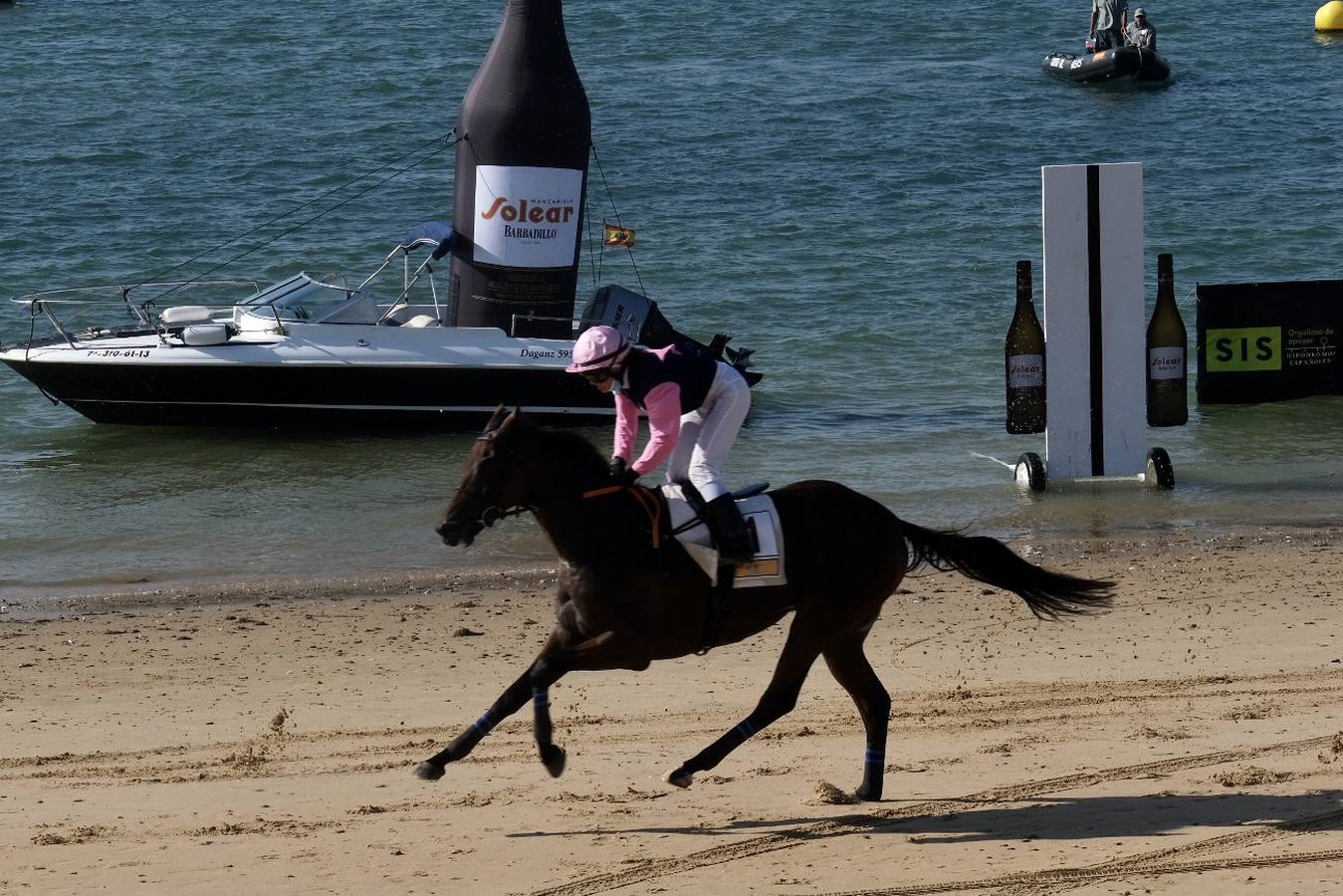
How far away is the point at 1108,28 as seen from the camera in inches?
1774

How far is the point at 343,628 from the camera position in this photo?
1105 cm

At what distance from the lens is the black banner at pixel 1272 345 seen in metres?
17.5

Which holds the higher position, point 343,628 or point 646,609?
point 646,609

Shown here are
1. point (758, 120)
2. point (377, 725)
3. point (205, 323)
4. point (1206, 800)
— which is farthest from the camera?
point (758, 120)

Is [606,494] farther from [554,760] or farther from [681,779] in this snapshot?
[681,779]

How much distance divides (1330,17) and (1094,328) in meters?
38.1

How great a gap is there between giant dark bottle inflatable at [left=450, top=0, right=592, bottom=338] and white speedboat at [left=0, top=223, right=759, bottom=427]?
320 millimetres

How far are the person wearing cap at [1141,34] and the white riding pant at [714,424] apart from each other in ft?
125

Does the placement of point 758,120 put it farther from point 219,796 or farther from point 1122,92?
point 219,796

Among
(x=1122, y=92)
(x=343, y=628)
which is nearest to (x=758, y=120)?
(x=1122, y=92)

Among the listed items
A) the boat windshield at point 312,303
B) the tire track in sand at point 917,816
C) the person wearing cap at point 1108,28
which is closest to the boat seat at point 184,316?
the boat windshield at point 312,303

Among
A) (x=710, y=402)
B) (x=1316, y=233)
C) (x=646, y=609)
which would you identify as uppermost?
(x=710, y=402)

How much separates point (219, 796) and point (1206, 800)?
4.28m

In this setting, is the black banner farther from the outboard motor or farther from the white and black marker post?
the outboard motor
